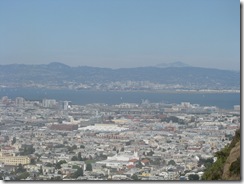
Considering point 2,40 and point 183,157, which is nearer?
point 183,157

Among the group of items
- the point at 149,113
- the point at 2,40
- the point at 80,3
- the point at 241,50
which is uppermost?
the point at 80,3

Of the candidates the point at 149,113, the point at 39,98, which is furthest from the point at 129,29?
the point at 39,98

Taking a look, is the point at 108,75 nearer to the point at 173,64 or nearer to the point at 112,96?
the point at 112,96

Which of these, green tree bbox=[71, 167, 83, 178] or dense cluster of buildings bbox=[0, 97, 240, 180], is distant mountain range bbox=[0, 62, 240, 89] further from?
green tree bbox=[71, 167, 83, 178]

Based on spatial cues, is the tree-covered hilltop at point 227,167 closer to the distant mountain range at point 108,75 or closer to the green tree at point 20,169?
the distant mountain range at point 108,75

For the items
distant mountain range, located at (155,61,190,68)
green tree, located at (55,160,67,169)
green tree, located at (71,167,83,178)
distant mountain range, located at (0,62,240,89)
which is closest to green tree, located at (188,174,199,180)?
green tree, located at (71,167,83,178)

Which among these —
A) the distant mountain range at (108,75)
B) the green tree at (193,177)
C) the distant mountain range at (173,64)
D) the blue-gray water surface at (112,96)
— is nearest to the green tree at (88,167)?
the green tree at (193,177)

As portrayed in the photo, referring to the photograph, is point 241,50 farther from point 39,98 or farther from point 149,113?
point 39,98
